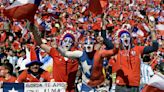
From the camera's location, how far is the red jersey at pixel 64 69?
1293 centimetres

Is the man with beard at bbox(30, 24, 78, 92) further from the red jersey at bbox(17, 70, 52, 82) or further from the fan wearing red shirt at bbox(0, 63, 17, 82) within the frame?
the fan wearing red shirt at bbox(0, 63, 17, 82)

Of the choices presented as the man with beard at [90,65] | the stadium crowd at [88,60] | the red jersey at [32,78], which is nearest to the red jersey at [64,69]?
the stadium crowd at [88,60]

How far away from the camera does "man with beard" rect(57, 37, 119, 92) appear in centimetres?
1246

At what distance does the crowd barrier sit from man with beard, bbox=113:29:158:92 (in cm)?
138

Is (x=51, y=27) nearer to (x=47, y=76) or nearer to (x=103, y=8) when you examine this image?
(x=103, y=8)

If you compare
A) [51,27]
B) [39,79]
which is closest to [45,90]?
[39,79]

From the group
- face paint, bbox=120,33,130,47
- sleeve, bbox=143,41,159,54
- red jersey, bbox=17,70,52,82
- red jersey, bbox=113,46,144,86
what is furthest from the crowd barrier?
sleeve, bbox=143,41,159,54

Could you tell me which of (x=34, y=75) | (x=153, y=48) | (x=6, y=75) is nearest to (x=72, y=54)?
(x=34, y=75)

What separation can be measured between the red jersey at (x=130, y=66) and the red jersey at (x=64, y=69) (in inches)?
35.3

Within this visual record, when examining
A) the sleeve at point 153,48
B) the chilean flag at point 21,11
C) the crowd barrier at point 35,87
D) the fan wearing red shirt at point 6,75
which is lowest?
the fan wearing red shirt at point 6,75

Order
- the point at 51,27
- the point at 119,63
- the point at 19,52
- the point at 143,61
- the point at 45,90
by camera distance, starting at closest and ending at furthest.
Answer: the point at 45,90
the point at 119,63
the point at 143,61
the point at 19,52
the point at 51,27

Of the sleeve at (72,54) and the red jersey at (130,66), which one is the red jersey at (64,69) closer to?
the sleeve at (72,54)

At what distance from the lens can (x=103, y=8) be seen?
14734 mm

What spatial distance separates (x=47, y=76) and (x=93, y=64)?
98 centimetres
